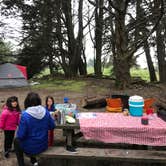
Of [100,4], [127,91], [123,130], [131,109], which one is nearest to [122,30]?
[127,91]

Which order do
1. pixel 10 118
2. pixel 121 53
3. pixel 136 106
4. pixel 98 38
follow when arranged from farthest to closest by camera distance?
pixel 98 38, pixel 121 53, pixel 136 106, pixel 10 118

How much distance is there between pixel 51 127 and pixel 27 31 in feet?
46.8

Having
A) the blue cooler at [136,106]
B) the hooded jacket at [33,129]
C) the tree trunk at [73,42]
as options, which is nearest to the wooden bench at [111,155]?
the hooded jacket at [33,129]

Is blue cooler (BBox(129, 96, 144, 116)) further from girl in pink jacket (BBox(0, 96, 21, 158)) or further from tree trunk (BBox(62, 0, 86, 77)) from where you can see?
tree trunk (BBox(62, 0, 86, 77))

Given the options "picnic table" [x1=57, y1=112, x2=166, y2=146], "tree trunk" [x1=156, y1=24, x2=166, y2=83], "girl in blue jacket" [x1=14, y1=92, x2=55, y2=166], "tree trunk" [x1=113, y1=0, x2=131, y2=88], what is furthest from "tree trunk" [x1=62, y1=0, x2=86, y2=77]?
"girl in blue jacket" [x1=14, y1=92, x2=55, y2=166]

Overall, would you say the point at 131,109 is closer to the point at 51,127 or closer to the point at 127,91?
the point at 51,127

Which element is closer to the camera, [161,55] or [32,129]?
[32,129]

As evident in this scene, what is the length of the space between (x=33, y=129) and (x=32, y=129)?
0.05ft

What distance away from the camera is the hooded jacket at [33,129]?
151 inches

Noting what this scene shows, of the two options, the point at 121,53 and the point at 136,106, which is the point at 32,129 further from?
the point at 121,53

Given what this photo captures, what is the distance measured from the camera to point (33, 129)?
3.88 m

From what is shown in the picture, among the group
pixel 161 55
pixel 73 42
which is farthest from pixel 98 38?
pixel 161 55

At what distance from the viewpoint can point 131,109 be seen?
15.3 feet

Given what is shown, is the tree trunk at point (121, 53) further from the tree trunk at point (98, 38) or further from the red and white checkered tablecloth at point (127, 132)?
the red and white checkered tablecloth at point (127, 132)
